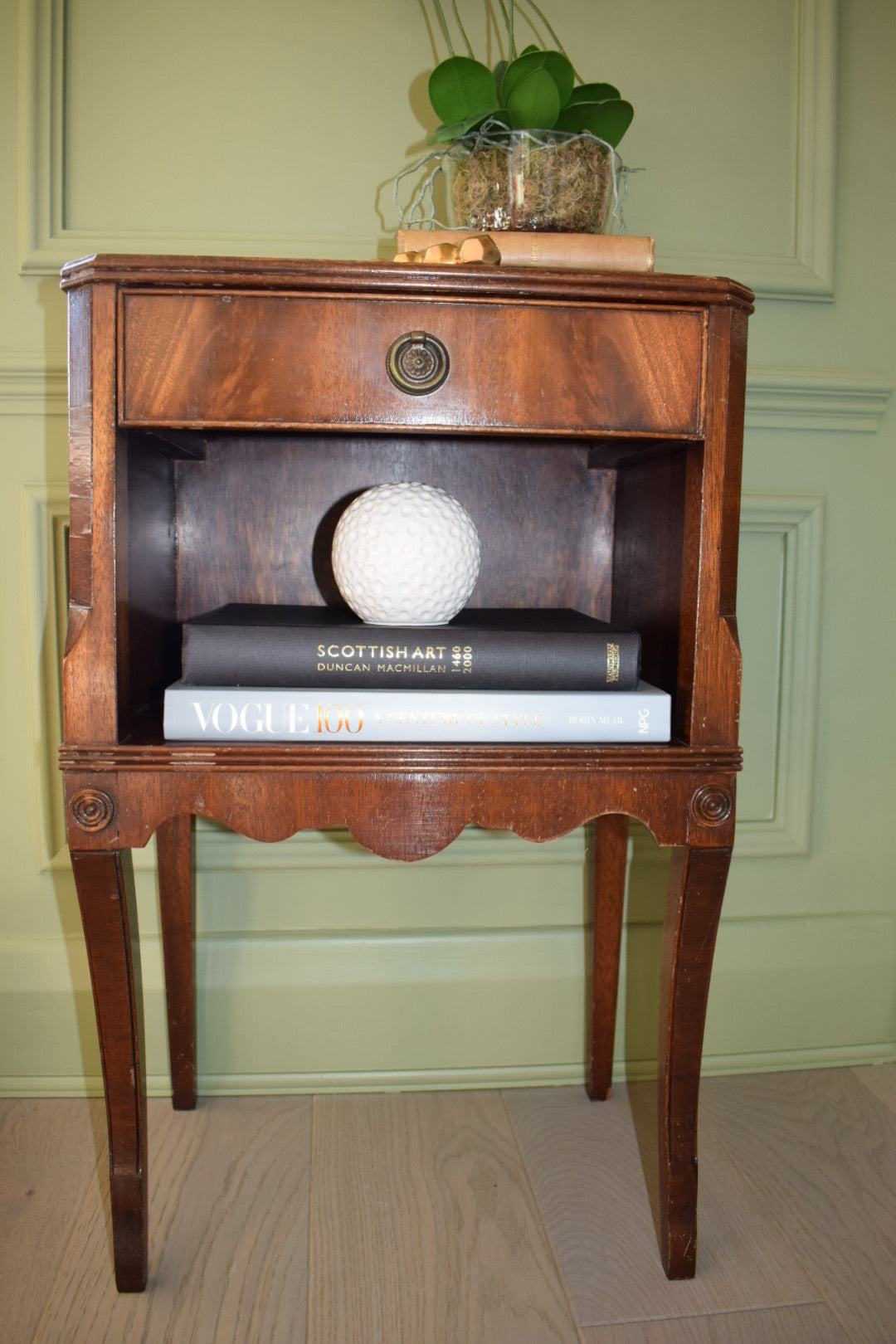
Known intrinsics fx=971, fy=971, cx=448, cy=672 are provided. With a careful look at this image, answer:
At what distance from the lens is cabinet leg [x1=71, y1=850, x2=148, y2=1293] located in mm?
685

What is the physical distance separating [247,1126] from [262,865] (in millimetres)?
Answer: 263

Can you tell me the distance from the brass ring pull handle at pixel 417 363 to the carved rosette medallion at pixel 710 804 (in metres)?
0.34

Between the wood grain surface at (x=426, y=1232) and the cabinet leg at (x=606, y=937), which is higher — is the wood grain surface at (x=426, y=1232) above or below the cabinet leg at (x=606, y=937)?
below

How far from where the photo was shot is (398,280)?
2.11 feet

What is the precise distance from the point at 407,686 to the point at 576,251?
14.1 inches

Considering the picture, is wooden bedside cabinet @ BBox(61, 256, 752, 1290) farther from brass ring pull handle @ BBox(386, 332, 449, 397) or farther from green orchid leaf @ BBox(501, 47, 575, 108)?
green orchid leaf @ BBox(501, 47, 575, 108)

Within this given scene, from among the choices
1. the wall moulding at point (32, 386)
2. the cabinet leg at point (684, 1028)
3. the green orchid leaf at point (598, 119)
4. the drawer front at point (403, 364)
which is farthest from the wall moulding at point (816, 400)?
the wall moulding at point (32, 386)

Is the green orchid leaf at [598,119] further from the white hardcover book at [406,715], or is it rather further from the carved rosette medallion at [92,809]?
the carved rosette medallion at [92,809]

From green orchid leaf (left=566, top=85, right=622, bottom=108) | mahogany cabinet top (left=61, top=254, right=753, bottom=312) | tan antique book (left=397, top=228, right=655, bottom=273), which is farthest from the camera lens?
green orchid leaf (left=566, top=85, right=622, bottom=108)

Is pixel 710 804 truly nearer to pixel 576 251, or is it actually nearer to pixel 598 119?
pixel 576 251

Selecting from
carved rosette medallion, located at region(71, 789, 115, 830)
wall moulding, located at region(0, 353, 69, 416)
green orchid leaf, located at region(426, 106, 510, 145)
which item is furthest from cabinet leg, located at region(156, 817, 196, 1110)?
green orchid leaf, located at region(426, 106, 510, 145)

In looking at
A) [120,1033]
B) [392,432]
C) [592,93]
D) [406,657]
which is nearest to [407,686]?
[406,657]

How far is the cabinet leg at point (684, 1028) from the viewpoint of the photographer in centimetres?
72

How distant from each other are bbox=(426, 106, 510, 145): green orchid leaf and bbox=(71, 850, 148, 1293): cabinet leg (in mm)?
617
